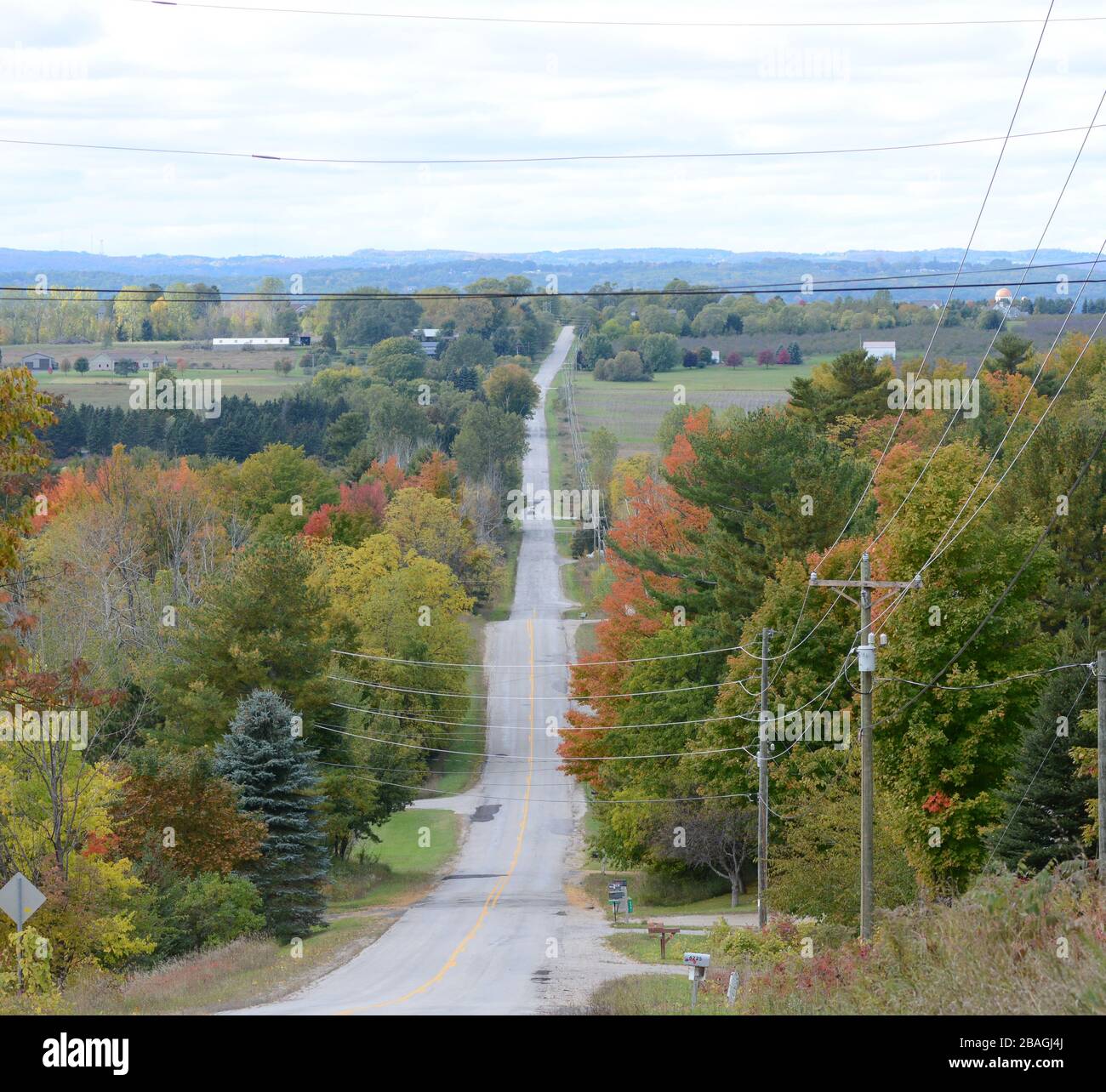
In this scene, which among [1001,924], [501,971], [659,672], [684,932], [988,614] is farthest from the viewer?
[659,672]

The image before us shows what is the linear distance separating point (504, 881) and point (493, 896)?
399 cm

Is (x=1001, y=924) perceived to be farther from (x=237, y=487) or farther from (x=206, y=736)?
(x=237, y=487)

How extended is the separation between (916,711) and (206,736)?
2401 centimetres

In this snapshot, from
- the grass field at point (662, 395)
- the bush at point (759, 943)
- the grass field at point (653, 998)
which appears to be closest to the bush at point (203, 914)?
the grass field at point (653, 998)

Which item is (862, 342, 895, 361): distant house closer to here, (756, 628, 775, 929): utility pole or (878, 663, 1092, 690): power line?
(878, 663, 1092, 690): power line

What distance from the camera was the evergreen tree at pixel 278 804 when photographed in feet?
135

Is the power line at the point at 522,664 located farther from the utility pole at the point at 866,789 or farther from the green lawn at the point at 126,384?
the green lawn at the point at 126,384

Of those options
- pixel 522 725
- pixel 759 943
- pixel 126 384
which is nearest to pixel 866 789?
pixel 759 943

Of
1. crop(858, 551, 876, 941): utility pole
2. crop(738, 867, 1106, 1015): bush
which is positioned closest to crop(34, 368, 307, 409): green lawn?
crop(858, 551, 876, 941): utility pole

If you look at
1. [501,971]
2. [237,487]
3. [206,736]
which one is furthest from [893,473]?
[237,487]

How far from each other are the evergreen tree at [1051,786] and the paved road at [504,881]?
32.9 ft

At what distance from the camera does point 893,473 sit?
179 feet

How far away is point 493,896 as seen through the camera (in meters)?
48.8
